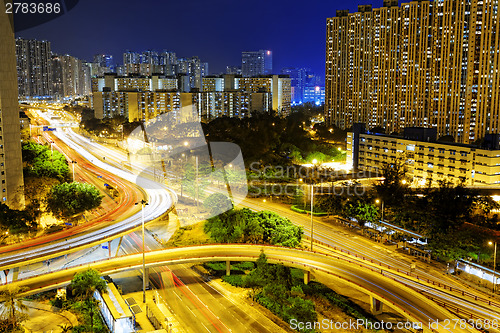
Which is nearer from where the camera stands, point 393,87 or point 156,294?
point 156,294

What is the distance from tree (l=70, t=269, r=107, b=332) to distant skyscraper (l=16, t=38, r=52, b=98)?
69.3m

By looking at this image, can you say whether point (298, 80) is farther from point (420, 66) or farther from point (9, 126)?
point (9, 126)

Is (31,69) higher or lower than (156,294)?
higher

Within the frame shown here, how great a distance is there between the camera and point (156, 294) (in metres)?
11.7

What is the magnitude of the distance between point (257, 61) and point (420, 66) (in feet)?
197

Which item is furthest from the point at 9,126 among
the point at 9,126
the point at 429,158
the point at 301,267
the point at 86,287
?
the point at 429,158

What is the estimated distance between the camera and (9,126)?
1622 centimetres

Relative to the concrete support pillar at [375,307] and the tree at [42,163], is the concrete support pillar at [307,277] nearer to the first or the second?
the concrete support pillar at [375,307]

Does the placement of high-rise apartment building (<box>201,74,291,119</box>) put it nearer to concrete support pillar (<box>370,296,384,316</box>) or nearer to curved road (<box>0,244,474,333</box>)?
curved road (<box>0,244,474,333</box>)

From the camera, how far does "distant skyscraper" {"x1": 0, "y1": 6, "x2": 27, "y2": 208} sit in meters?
15.7

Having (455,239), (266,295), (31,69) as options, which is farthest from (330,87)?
(31,69)

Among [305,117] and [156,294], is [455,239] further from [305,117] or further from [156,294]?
[305,117]

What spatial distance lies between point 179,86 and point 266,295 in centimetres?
5354

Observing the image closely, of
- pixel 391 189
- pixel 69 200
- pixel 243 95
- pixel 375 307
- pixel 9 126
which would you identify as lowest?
pixel 375 307
